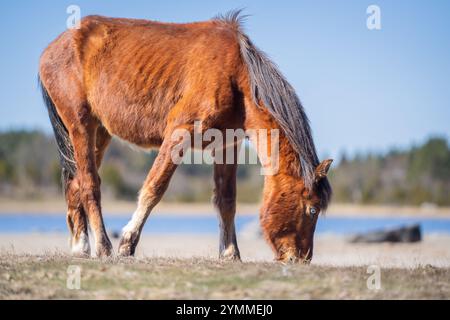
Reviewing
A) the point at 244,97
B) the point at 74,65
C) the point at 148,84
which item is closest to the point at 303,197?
the point at 244,97

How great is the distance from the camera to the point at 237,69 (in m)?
7.89

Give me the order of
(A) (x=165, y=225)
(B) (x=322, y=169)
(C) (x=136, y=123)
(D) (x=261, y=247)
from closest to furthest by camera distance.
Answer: (B) (x=322, y=169) < (C) (x=136, y=123) < (D) (x=261, y=247) < (A) (x=165, y=225)

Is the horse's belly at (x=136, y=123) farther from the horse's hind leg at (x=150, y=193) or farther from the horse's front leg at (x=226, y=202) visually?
the horse's front leg at (x=226, y=202)

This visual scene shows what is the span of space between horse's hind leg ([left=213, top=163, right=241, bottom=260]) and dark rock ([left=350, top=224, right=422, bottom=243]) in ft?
44.3

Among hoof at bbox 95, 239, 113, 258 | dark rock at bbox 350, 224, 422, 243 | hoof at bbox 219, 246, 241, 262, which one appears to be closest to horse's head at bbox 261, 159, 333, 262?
hoof at bbox 219, 246, 241, 262

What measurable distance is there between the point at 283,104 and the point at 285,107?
1.9 inches

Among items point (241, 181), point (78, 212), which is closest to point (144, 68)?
point (78, 212)

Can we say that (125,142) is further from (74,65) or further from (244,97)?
(244,97)

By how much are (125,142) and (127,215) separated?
31.7m

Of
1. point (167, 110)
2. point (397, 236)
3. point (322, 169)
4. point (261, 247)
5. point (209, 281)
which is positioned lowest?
point (261, 247)

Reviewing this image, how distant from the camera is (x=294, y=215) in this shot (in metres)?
7.51

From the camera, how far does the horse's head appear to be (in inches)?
295

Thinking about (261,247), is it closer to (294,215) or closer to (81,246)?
(81,246)

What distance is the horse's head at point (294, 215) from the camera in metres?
7.50
